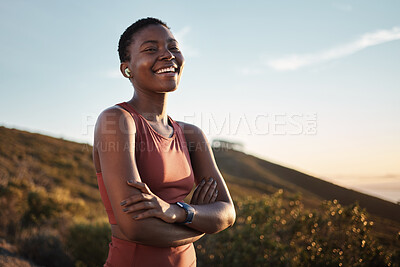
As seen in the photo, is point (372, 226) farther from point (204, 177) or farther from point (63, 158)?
point (63, 158)

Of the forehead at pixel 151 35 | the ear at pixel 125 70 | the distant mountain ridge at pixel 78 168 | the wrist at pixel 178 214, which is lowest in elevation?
the distant mountain ridge at pixel 78 168

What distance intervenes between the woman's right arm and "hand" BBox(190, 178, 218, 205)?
0.31 m

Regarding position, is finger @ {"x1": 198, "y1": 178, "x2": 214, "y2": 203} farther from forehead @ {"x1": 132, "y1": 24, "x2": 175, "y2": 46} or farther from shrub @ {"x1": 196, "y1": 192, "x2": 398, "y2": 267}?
shrub @ {"x1": 196, "y1": 192, "x2": 398, "y2": 267}

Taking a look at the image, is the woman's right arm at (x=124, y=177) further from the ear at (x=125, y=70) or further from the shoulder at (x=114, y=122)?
the ear at (x=125, y=70)

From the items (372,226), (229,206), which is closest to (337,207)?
(372,226)

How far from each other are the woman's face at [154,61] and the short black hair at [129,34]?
40 millimetres

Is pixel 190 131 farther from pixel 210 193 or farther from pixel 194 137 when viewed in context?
pixel 210 193

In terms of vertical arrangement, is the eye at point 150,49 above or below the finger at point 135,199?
above

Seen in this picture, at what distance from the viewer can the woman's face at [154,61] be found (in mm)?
2164

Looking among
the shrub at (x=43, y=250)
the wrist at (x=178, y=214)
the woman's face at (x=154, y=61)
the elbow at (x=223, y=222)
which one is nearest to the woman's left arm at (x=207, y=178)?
the elbow at (x=223, y=222)

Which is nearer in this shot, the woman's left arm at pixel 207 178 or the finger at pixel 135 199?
the finger at pixel 135 199

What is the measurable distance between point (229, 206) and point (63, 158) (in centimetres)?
3181

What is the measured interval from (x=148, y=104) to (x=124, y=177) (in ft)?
2.07

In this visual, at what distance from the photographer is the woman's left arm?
81.2 inches
